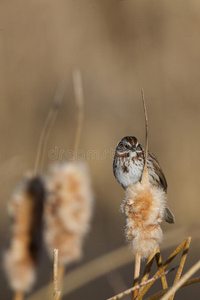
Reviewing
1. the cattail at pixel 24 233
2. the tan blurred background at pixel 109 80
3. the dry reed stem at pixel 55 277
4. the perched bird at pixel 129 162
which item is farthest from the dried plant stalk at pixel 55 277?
the tan blurred background at pixel 109 80

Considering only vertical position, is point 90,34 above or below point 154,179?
above

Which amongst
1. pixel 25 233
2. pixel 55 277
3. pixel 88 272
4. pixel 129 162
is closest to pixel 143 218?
pixel 88 272

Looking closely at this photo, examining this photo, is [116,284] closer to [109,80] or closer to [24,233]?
[24,233]

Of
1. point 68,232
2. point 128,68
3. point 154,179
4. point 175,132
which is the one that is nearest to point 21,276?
point 68,232

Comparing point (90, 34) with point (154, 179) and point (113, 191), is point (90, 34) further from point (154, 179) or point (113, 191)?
point (154, 179)

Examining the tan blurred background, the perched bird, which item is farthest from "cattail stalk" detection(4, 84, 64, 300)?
the tan blurred background

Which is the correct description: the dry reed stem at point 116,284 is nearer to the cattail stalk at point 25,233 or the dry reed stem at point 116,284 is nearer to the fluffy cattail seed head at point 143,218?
the fluffy cattail seed head at point 143,218
